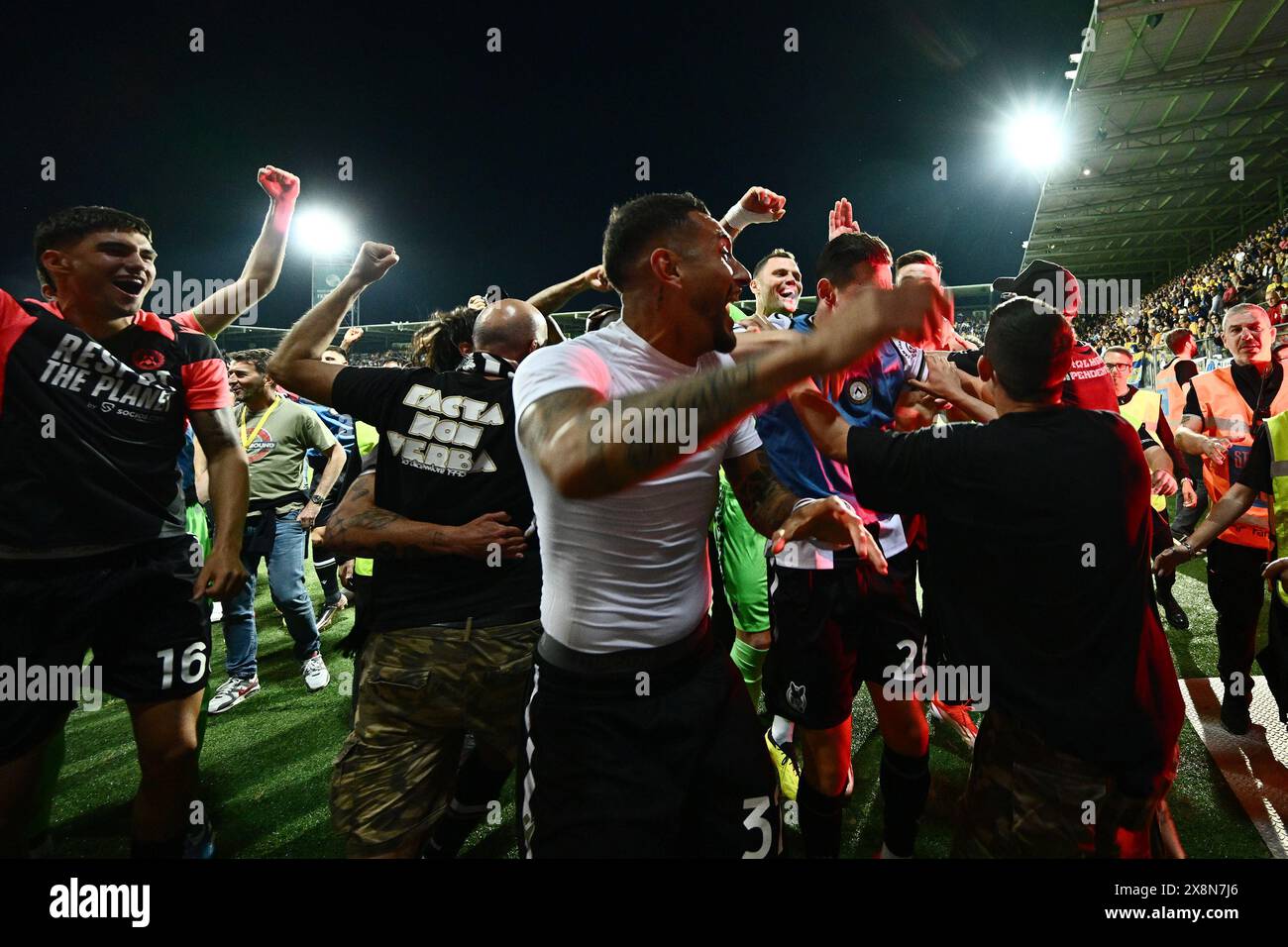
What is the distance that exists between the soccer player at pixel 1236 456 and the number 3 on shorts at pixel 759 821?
3.33m

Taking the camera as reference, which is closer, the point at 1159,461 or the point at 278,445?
the point at 1159,461

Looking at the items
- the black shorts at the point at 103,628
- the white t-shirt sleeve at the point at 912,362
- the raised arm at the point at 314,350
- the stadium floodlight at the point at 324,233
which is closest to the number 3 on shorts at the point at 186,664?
the black shorts at the point at 103,628

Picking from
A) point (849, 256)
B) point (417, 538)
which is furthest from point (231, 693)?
point (849, 256)

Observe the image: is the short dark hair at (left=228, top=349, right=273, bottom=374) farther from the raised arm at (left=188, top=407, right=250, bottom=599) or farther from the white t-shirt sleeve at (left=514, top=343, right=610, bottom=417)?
the white t-shirt sleeve at (left=514, top=343, right=610, bottom=417)

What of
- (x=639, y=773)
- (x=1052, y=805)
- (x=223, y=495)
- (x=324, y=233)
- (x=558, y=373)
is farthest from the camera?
(x=324, y=233)

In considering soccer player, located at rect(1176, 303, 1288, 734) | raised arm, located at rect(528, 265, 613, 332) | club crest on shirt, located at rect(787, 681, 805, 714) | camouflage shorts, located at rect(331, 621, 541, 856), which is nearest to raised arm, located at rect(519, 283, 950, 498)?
camouflage shorts, located at rect(331, 621, 541, 856)

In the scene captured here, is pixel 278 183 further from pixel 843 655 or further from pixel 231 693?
pixel 231 693

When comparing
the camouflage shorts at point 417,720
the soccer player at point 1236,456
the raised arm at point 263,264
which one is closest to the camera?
the camouflage shorts at point 417,720

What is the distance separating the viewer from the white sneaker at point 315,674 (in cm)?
464

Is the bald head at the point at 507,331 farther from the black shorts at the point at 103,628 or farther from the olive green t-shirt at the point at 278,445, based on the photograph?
the olive green t-shirt at the point at 278,445

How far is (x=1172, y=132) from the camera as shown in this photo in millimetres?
18031

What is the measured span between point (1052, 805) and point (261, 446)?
5.31m

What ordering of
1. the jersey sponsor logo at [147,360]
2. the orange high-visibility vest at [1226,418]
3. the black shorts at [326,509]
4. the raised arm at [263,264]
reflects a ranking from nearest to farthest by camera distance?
the jersey sponsor logo at [147,360] < the raised arm at [263,264] < the orange high-visibility vest at [1226,418] < the black shorts at [326,509]
